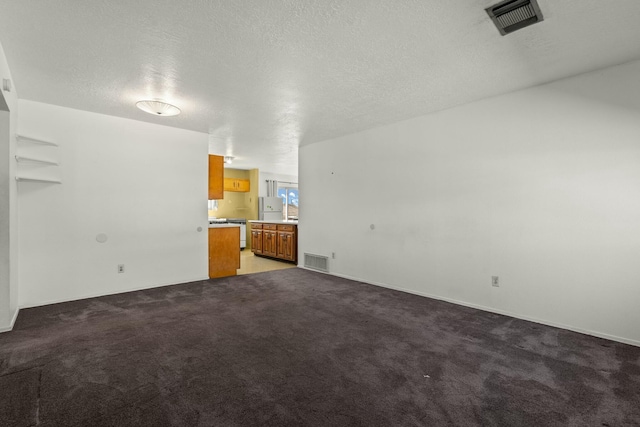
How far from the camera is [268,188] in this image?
393 inches

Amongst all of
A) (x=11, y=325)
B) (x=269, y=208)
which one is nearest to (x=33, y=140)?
(x=11, y=325)

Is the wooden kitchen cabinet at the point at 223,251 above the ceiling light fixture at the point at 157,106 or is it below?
below

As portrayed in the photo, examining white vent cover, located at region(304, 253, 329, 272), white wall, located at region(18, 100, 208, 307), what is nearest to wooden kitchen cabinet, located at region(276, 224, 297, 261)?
white vent cover, located at region(304, 253, 329, 272)

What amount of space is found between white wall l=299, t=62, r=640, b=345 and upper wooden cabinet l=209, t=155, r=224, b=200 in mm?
2753

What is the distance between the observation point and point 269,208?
9453 mm

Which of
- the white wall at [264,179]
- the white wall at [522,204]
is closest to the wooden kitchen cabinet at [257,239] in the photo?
the white wall at [264,179]

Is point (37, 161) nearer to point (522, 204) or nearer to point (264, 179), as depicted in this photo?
point (522, 204)

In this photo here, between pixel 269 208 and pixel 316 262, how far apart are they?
13.1 feet

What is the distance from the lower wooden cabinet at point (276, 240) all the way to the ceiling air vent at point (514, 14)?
17.1 ft

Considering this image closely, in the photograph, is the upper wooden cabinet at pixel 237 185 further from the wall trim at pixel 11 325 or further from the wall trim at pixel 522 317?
the wall trim at pixel 11 325

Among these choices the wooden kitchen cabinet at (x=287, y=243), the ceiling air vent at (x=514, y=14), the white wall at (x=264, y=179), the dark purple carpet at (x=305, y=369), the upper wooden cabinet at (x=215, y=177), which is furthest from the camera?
the white wall at (x=264, y=179)

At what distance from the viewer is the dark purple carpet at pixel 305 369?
171 centimetres

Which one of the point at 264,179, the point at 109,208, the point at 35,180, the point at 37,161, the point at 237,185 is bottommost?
the point at 109,208

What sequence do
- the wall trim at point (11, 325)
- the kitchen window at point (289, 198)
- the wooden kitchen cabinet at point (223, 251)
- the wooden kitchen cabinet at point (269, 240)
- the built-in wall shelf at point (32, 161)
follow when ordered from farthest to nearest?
the kitchen window at point (289, 198) < the wooden kitchen cabinet at point (269, 240) < the wooden kitchen cabinet at point (223, 251) < the built-in wall shelf at point (32, 161) < the wall trim at point (11, 325)
